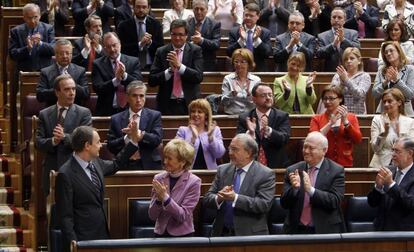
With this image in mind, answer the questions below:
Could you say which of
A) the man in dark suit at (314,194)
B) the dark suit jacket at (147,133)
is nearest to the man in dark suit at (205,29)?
the dark suit jacket at (147,133)

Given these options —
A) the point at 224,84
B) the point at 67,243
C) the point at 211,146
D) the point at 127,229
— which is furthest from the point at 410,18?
the point at 67,243

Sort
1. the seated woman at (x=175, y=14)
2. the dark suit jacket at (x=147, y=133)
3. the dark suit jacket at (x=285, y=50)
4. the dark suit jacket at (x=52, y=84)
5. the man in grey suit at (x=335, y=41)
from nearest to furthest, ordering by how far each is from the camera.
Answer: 1. the dark suit jacket at (x=147, y=133)
2. the dark suit jacket at (x=52, y=84)
3. the dark suit jacket at (x=285, y=50)
4. the man in grey suit at (x=335, y=41)
5. the seated woman at (x=175, y=14)

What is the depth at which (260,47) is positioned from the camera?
9852 mm

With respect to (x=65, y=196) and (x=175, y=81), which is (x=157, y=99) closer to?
(x=175, y=81)

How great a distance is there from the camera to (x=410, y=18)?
10.8 m

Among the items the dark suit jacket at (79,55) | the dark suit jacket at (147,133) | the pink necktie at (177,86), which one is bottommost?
the dark suit jacket at (147,133)

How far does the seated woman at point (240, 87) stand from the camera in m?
8.86

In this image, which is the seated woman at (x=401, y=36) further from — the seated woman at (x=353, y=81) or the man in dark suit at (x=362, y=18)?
A: the man in dark suit at (x=362, y=18)

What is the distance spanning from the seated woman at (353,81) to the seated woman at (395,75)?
0.09m

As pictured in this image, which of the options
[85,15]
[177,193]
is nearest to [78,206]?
[177,193]

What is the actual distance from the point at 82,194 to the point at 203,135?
132 centimetres

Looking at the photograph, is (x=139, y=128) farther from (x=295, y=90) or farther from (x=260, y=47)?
(x=260, y=47)

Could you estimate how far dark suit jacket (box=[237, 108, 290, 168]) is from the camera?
8.15 m

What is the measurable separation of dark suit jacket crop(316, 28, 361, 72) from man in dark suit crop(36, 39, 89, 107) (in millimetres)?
2079
